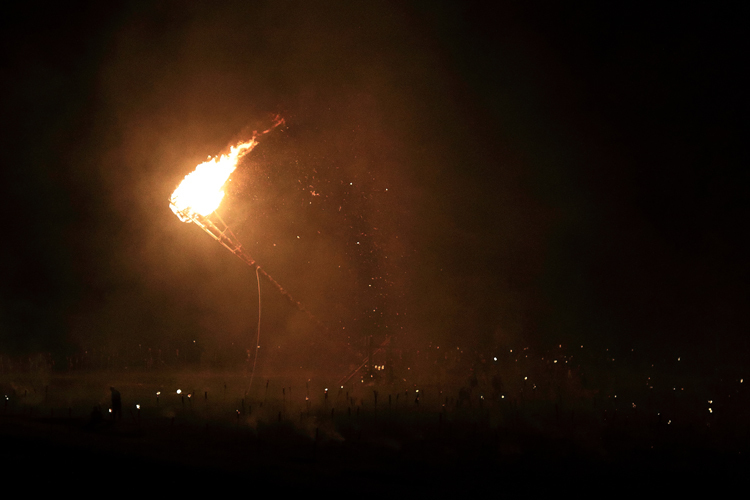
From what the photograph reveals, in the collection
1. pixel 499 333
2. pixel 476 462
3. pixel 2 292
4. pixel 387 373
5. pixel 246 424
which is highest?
pixel 2 292

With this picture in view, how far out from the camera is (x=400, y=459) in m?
10.3

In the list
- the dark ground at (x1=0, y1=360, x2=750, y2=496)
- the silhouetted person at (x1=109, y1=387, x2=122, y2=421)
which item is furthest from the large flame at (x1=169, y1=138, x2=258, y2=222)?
the dark ground at (x1=0, y1=360, x2=750, y2=496)

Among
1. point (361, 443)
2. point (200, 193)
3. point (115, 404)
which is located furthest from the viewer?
point (200, 193)

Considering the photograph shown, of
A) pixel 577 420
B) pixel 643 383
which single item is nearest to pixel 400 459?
pixel 577 420

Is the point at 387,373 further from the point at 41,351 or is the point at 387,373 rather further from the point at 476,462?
the point at 41,351

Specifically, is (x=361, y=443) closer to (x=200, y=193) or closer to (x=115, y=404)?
(x=115, y=404)

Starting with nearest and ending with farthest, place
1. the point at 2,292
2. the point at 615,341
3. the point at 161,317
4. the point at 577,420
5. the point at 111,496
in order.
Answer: the point at 111,496
the point at 577,420
the point at 2,292
the point at 161,317
the point at 615,341

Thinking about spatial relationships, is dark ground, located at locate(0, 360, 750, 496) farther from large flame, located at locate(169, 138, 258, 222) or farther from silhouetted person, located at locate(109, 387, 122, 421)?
large flame, located at locate(169, 138, 258, 222)

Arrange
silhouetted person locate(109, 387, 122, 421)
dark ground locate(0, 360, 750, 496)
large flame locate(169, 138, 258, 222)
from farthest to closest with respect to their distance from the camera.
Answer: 1. large flame locate(169, 138, 258, 222)
2. silhouetted person locate(109, 387, 122, 421)
3. dark ground locate(0, 360, 750, 496)

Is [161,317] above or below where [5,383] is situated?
above

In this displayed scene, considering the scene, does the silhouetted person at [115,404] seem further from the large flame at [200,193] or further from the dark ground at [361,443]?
the large flame at [200,193]

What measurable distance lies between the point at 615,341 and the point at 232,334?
76.8ft

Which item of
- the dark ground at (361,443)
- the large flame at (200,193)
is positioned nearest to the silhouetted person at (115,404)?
the dark ground at (361,443)

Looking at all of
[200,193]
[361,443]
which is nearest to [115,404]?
[200,193]
